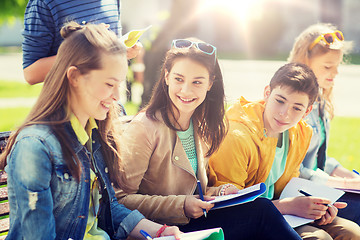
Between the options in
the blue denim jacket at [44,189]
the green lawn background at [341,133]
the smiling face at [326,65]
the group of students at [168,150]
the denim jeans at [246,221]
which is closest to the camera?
the blue denim jacket at [44,189]

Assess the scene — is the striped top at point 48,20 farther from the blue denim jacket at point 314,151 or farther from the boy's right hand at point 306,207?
the blue denim jacket at point 314,151

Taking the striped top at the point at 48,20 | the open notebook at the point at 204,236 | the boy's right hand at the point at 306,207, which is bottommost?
the boy's right hand at the point at 306,207

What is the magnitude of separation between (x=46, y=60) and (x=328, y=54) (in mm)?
2007

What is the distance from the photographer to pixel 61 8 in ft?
8.08

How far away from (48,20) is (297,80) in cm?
144

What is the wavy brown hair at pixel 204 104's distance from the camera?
2.54 m

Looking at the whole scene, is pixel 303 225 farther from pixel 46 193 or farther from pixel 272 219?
pixel 46 193

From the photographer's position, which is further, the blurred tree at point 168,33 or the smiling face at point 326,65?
the blurred tree at point 168,33

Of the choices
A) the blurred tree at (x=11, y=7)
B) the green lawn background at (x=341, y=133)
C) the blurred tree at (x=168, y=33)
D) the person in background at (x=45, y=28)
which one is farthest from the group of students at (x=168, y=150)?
the blurred tree at (x=11, y=7)

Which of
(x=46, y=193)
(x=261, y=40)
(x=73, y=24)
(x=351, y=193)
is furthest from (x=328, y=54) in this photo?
(x=261, y=40)

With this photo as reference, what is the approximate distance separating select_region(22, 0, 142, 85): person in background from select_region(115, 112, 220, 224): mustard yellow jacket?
417 mm

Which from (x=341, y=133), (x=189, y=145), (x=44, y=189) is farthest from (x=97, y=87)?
(x=341, y=133)

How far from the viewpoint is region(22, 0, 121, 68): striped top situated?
2441mm

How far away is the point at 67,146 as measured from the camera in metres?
1.82
